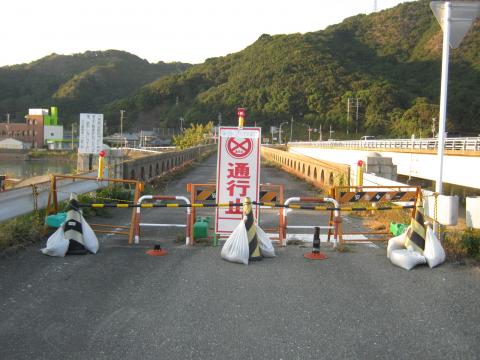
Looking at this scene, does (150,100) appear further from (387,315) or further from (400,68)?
(387,315)

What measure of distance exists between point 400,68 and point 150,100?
251 ft

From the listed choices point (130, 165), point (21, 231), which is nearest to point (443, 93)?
point (21, 231)

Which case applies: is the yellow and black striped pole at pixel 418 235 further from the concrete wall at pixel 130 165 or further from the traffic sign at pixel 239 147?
the concrete wall at pixel 130 165

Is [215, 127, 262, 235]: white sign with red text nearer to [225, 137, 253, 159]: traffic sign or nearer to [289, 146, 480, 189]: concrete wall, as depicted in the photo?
[225, 137, 253, 159]: traffic sign

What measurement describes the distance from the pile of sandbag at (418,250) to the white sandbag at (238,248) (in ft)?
7.10

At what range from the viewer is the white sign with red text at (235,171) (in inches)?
335

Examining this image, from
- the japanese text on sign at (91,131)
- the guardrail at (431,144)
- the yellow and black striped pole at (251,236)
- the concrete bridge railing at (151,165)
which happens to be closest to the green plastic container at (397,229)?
the yellow and black striped pole at (251,236)

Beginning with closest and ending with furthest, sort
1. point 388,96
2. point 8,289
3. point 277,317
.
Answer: point 277,317 → point 8,289 → point 388,96

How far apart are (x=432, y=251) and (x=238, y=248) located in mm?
2775

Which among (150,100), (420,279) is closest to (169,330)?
(420,279)

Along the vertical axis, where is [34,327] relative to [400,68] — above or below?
below

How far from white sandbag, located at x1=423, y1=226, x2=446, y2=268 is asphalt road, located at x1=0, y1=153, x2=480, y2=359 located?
160 millimetres

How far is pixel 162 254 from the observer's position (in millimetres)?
7516

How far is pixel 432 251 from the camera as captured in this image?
7000 mm
